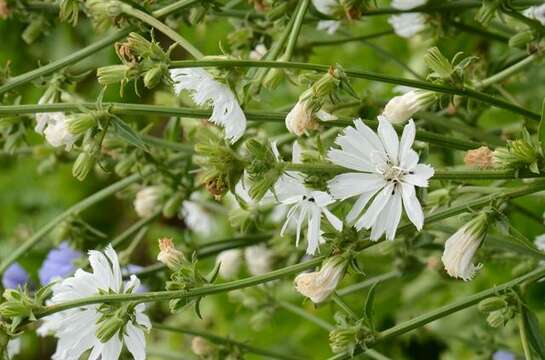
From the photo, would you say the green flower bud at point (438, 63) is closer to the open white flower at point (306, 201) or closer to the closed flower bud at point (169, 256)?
the open white flower at point (306, 201)

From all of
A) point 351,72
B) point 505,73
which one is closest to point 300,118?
point 351,72

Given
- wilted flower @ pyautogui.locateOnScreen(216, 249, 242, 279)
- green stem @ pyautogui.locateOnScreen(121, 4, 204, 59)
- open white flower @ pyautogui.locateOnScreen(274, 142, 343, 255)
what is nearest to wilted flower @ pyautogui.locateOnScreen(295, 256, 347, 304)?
open white flower @ pyautogui.locateOnScreen(274, 142, 343, 255)

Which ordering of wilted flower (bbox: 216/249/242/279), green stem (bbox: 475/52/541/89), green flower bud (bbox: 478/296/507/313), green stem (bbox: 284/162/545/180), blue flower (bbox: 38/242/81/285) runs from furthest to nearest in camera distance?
1. wilted flower (bbox: 216/249/242/279)
2. blue flower (bbox: 38/242/81/285)
3. green stem (bbox: 475/52/541/89)
4. green flower bud (bbox: 478/296/507/313)
5. green stem (bbox: 284/162/545/180)

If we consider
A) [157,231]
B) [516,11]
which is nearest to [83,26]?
[157,231]

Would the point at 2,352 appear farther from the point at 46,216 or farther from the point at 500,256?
the point at 46,216

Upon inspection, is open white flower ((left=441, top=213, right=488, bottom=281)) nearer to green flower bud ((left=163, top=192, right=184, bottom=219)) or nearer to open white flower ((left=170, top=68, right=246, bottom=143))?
open white flower ((left=170, top=68, right=246, bottom=143))

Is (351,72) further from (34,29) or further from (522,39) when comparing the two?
(34,29)
